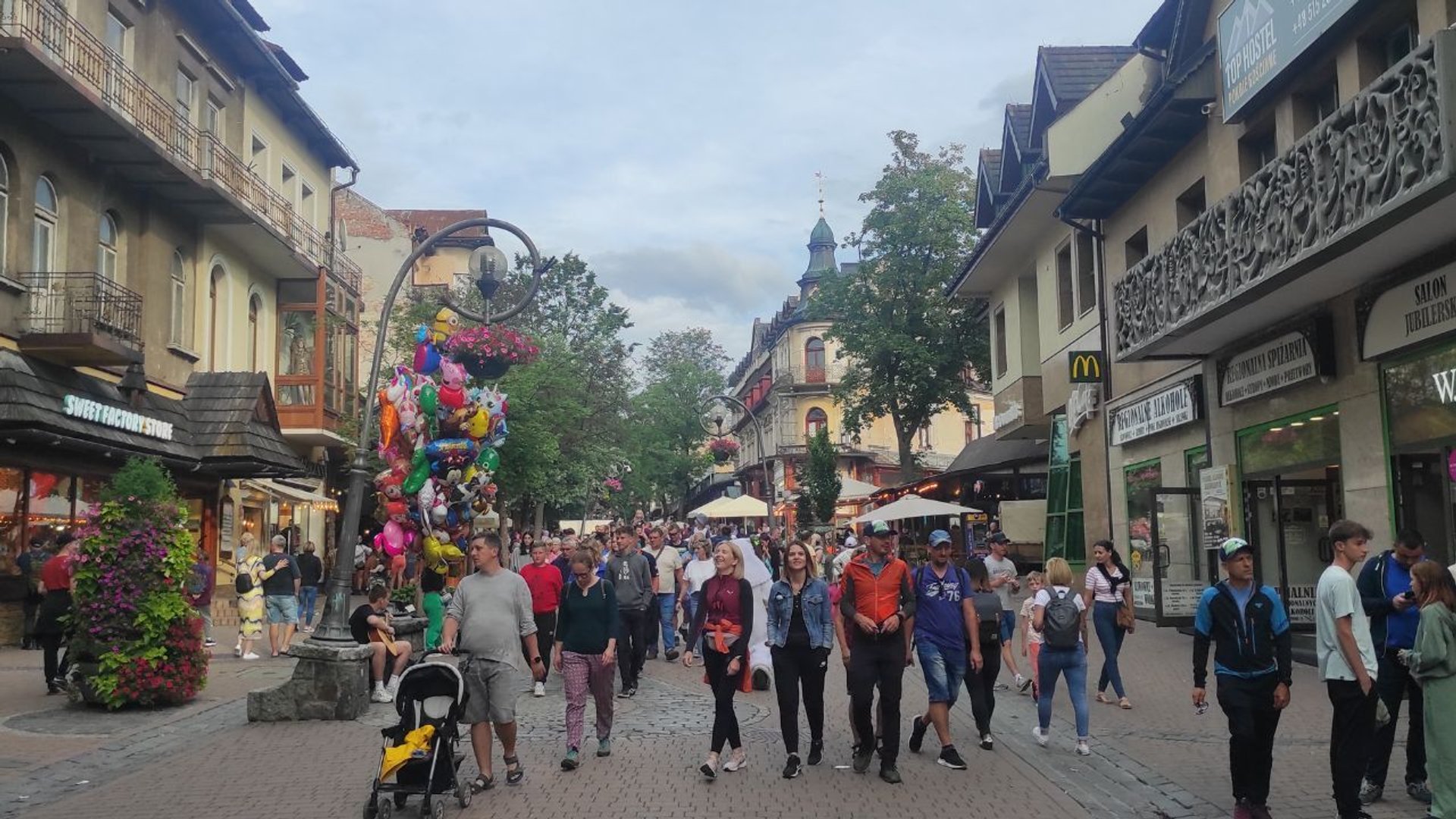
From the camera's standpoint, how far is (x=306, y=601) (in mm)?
22359

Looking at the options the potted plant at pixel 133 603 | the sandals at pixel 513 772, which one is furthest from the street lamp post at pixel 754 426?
the sandals at pixel 513 772

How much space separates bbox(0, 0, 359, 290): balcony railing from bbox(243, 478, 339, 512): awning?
5.29 m

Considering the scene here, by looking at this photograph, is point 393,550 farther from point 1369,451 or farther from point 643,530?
point 1369,451

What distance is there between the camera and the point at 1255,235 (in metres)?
13.7

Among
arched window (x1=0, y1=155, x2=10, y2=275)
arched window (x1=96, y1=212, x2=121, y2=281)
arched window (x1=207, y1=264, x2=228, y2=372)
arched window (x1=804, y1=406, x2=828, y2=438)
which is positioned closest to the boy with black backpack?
arched window (x1=0, y1=155, x2=10, y2=275)

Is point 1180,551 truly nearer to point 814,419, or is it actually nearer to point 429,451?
point 429,451

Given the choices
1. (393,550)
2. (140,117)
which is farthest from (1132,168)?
(140,117)

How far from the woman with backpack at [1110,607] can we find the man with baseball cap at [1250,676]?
4.84 m

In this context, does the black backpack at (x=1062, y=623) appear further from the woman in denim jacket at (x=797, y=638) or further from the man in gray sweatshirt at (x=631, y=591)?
the man in gray sweatshirt at (x=631, y=591)

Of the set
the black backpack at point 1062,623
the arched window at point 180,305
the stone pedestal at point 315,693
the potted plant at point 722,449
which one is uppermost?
the arched window at point 180,305

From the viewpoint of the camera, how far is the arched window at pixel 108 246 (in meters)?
20.7

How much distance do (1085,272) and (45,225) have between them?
57.6 feet

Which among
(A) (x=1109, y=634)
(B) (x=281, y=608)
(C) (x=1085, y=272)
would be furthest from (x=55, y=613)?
(C) (x=1085, y=272)

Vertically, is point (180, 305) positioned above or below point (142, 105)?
below
